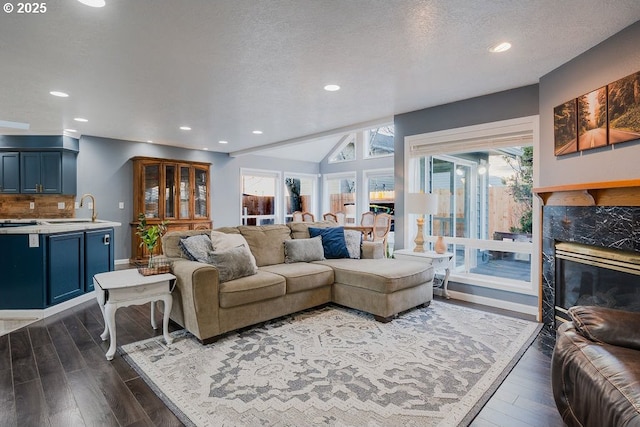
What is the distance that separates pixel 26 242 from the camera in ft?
11.0

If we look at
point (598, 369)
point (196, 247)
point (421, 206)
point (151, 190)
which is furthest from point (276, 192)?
point (598, 369)

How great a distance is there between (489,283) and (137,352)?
11.9 ft

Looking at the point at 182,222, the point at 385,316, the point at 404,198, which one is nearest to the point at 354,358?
the point at 385,316

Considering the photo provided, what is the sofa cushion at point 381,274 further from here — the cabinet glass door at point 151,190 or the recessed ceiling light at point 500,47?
the cabinet glass door at point 151,190

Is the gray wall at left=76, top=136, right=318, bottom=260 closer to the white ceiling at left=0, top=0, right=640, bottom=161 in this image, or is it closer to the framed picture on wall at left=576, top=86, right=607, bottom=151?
the white ceiling at left=0, top=0, right=640, bottom=161

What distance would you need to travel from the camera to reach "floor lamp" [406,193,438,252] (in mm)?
3971

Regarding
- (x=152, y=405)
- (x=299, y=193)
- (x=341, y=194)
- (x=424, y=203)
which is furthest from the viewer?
(x=299, y=193)

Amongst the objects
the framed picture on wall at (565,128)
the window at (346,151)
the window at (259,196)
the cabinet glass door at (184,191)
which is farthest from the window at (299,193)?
the framed picture on wall at (565,128)

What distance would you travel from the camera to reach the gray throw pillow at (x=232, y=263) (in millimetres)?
2898

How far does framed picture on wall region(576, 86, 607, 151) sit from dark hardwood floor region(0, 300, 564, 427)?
1729mm

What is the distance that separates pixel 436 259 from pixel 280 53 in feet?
9.12

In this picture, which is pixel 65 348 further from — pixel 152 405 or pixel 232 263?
pixel 232 263

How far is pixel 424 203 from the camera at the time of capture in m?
3.98

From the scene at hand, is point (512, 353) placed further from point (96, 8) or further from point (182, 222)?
point (182, 222)
